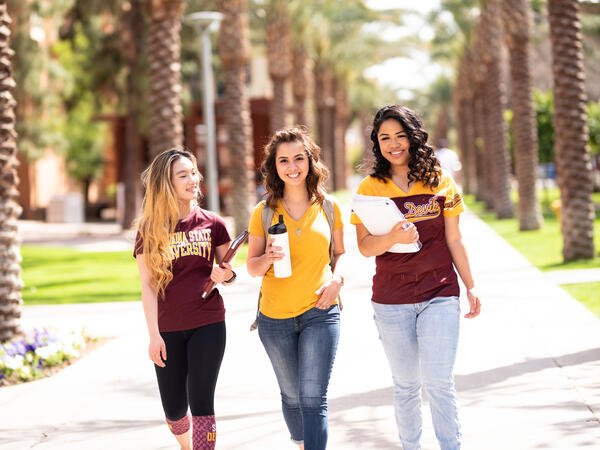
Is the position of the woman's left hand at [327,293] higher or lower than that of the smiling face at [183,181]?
lower

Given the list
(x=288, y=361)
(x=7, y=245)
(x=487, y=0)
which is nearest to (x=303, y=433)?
(x=288, y=361)

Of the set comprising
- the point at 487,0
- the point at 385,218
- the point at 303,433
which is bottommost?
the point at 303,433

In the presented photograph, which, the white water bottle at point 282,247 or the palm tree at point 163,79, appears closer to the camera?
the white water bottle at point 282,247

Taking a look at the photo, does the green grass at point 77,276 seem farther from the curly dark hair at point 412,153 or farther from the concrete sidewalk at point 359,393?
the curly dark hair at point 412,153

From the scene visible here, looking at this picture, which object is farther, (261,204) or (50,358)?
(50,358)

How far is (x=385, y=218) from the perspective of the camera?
12.9ft

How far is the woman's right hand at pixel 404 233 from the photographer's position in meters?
3.86

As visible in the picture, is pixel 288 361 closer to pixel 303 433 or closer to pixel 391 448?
pixel 303 433

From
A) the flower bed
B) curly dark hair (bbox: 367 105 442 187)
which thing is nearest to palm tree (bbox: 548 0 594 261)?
the flower bed

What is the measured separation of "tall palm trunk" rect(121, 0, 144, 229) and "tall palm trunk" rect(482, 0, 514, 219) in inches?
449

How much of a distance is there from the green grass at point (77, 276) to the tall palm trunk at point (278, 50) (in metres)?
9.97

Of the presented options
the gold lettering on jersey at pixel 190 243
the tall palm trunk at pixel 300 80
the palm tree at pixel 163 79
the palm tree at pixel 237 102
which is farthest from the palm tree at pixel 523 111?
the gold lettering on jersey at pixel 190 243

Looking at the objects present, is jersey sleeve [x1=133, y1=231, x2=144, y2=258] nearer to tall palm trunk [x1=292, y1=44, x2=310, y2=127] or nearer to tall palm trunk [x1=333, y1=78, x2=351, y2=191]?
tall palm trunk [x1=292, y1=44, x2=310, y2=127]

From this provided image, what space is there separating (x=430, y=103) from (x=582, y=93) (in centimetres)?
5939
